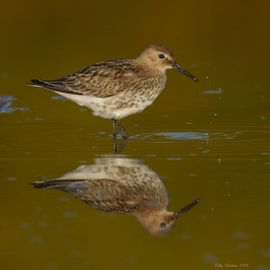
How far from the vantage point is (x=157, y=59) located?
12.2m

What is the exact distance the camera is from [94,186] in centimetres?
861

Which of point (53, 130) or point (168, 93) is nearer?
point (53, 130)

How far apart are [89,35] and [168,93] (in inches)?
184

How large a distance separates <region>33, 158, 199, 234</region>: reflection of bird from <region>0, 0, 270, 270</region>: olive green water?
0.34 feet

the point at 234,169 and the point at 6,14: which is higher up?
the point at 6,14

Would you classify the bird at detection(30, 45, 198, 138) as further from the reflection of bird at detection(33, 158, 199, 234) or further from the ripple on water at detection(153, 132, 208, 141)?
the reflection of bird at detection(33, 158, 199, 234)

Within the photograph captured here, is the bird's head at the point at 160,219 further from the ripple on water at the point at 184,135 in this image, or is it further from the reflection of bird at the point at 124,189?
the ripple on water at the point at 184,135

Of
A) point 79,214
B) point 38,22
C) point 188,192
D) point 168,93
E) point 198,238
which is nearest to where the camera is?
point 198,238

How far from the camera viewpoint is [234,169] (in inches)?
364

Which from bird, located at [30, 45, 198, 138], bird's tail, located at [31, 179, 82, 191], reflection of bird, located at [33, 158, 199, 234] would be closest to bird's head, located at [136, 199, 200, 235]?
reflection of bird, located at [33, 158, 199, 234]

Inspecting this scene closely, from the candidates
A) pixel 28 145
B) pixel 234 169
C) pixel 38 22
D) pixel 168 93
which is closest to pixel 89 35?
pixel 38 22

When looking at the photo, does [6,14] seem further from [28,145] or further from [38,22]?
[28,145]

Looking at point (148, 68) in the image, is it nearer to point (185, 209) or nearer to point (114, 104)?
point (114, 104)

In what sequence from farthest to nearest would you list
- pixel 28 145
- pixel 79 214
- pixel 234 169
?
pixel 28 145
pixel 234 169
pixel 79 214
